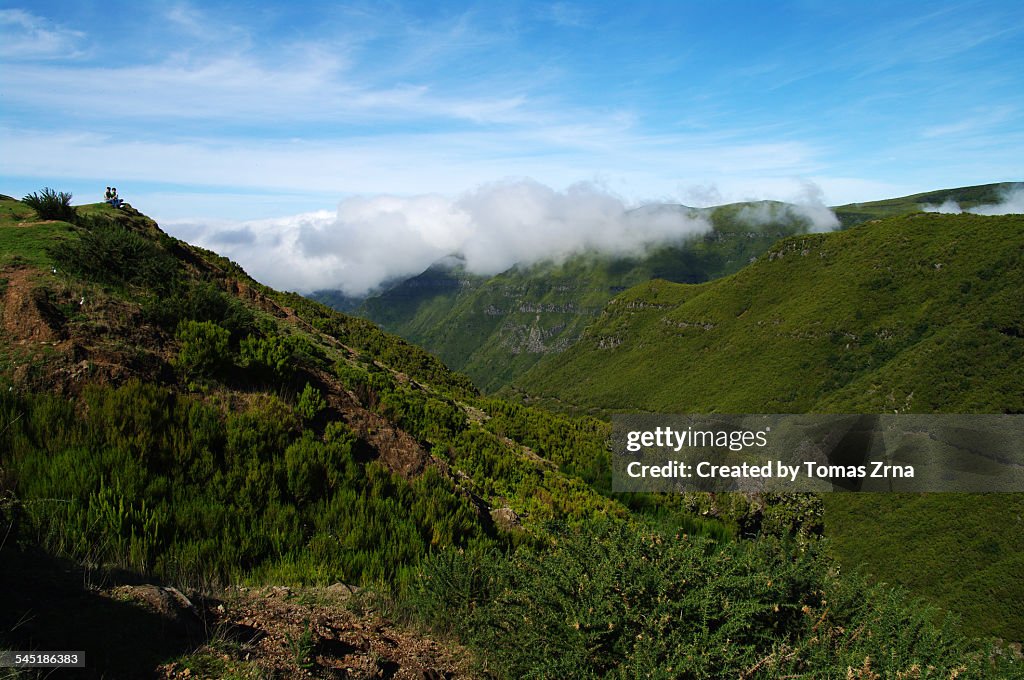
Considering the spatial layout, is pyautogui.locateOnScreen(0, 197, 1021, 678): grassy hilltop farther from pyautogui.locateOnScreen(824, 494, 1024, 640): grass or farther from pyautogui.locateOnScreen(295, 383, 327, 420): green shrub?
pyautogui.locateOnScreen(824, 494, 1024, 640): grass

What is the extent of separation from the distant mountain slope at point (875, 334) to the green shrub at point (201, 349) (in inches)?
5286

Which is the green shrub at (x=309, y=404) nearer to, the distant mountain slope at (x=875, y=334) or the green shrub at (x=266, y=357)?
the green shrub at (x=266, y=357)

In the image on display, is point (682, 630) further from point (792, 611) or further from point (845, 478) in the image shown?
point (845, 478)

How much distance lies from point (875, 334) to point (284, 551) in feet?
590

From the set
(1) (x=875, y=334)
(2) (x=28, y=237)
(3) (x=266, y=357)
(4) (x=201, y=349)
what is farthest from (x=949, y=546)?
(2) (x=28, y=237)

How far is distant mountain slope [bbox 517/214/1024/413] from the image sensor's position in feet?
372

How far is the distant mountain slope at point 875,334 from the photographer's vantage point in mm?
113375

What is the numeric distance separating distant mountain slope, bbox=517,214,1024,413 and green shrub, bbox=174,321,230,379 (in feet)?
440

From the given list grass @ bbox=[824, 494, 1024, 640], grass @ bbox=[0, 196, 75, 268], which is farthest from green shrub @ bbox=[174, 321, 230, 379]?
grass @ bbox=[824, 494, 1024, 640]

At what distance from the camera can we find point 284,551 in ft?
20.0

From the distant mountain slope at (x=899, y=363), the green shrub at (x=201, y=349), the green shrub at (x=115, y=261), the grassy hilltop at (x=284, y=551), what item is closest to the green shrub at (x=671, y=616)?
the grassy hilltop at (x=284, y=551)

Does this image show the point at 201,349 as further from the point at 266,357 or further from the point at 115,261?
the point at 115,261

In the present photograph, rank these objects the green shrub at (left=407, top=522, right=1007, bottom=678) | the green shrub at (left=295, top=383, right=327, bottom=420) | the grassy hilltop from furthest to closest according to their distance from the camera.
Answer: the green shrub at (left=295, top=383, right=327, bottom=420), the green shrub at (left=407, top=522, right=1007, bottom=678), the grassy hilltop

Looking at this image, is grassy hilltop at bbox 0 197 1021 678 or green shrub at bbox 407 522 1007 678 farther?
green shrub at bbox 407 522 1007 678
